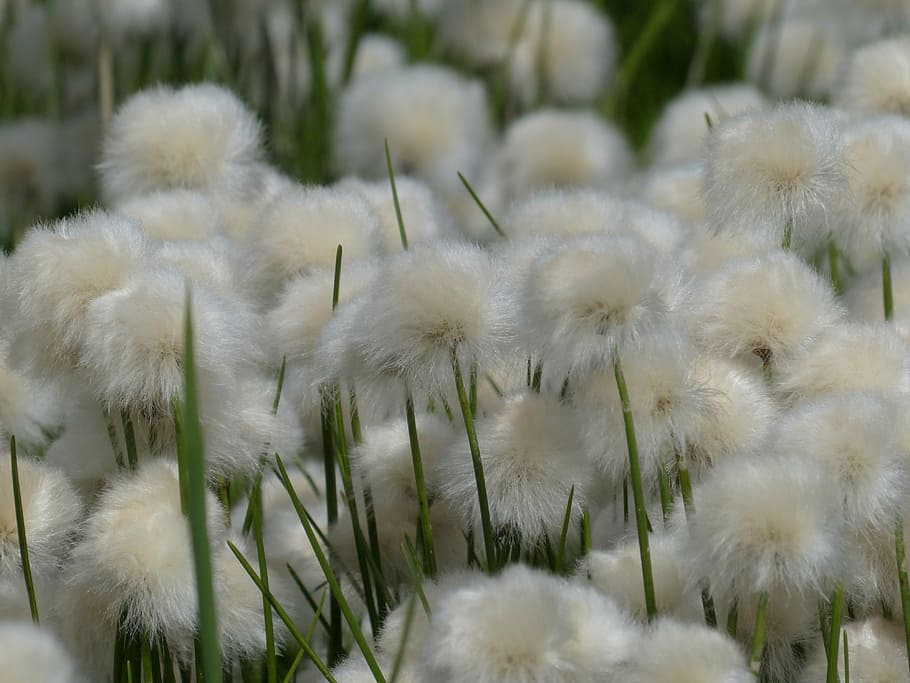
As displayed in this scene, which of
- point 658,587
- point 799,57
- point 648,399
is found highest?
point 648,399

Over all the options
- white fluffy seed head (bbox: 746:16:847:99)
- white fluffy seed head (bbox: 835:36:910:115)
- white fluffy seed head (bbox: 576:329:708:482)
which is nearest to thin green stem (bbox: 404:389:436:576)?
white fluffy seed head (bbox: 576:329:708:482)

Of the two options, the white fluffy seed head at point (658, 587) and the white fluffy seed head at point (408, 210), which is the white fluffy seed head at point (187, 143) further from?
the white fluffy seed head at point (658, 587)

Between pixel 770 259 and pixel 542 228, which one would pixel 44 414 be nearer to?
pixel 542 228

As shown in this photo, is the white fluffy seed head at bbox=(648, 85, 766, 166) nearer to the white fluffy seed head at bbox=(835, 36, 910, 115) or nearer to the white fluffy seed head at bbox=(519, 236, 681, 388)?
the white fluffy seed head at bbox=(835, 36, 910, 115)

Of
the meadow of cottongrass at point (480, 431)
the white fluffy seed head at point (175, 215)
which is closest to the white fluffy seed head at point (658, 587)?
the meadow of cottongrass at point (480, 431)

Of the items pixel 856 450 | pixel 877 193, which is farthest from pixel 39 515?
pixel 877 193

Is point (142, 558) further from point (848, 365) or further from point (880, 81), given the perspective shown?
point (880, 81)

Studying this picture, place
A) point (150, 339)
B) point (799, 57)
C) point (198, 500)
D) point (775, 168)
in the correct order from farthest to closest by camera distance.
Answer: point (799, 57)
point (775, 168)
point (150, 339)
point (198, 500)
